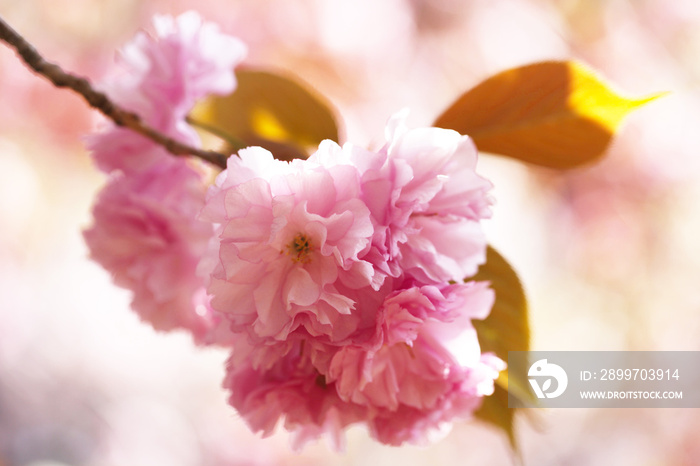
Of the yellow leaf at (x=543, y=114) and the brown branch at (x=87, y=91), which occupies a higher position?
the brown branch at (x=87, y=91)

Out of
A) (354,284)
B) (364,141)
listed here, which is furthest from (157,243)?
(364,141)

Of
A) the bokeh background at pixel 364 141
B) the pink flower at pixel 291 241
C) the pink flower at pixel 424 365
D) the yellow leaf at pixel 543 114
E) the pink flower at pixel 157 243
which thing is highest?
the bokeh background at pixel 364 141

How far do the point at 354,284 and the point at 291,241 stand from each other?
0.12ft

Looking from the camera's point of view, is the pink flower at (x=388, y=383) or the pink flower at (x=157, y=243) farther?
the pink flower at (x=157, y=243)

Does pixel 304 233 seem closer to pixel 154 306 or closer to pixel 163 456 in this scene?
pixel 154 306

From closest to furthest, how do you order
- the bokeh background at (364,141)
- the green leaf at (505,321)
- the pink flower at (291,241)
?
1. the pink flower at (291,241)
2. the green leaf at (505,321)
3. the bokeh background at (364,141)

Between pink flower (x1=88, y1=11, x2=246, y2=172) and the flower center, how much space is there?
195 millimetres

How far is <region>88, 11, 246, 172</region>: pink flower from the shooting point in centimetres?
42

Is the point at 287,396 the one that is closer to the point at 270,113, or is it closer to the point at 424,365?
the point at 424,365

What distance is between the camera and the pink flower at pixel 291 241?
257 mm

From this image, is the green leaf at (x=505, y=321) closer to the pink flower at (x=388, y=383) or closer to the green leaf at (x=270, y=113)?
the pink flower at (x=388, y=383)

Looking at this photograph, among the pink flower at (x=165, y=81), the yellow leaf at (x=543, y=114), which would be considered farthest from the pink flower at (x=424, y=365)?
the pink flower at (x=165, y=81)

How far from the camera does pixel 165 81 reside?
425 mm

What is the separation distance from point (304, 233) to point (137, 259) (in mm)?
216
